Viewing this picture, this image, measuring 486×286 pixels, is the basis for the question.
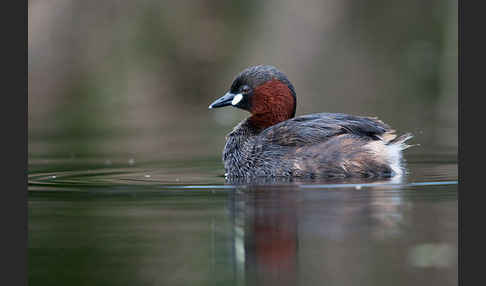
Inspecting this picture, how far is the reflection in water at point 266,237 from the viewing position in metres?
4.77

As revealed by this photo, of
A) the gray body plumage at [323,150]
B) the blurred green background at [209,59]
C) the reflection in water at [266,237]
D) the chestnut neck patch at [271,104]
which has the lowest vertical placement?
the reflection in water at [266,237]

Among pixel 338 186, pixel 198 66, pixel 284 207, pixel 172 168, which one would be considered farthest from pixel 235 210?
pixel 198 66

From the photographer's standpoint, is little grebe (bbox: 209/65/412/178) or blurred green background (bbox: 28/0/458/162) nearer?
little grebe (bbox: 209/65/412/178)

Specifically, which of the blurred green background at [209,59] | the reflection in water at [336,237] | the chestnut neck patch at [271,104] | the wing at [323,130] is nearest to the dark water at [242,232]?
the reflection in water at [336,237]

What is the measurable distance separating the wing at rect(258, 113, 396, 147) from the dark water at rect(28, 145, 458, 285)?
21.4 inches

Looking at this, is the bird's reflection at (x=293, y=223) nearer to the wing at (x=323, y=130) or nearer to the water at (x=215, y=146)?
the water at (x=215, y=146)

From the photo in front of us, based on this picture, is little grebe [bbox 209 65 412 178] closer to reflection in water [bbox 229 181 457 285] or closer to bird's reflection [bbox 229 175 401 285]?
bird's reflection [bbox 229 175 401 285]

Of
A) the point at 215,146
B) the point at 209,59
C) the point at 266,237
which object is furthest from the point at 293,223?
the point at 209,59

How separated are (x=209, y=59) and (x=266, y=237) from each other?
13.1m

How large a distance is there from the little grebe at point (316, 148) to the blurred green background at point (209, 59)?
4.94 m

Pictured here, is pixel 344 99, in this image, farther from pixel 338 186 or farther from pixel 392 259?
pixel 392 259

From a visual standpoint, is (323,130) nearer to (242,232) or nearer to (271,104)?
(271,104)

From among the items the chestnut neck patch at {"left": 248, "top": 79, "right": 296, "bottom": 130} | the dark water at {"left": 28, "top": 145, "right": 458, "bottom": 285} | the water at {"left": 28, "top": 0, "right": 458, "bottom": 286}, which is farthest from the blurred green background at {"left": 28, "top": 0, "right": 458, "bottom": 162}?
the dark water at {"left": 28, "top": 145, "right": 458, "bottom": 285}

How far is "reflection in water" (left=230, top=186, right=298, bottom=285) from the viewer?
477 cm
